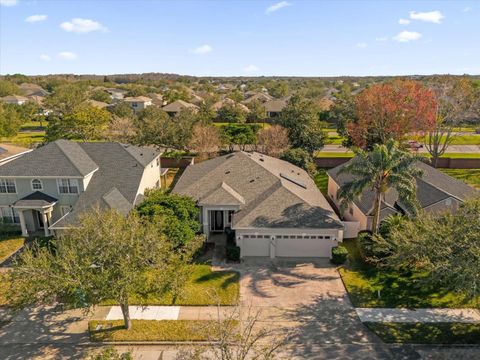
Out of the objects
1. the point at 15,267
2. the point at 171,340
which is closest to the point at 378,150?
the point at 171,340

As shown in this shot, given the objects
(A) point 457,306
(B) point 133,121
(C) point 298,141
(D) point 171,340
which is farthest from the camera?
(B) point 133,121

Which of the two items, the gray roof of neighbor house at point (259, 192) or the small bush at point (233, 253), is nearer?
the small bush at point (233, 253)

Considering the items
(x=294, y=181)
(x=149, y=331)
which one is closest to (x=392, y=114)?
(x=294, y=181)

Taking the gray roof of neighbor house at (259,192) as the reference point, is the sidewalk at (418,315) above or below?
below

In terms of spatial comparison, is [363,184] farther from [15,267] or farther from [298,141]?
[298,141]

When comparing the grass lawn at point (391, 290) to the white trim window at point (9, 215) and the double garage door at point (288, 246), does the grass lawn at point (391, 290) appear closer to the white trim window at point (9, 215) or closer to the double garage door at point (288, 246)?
the double garage door at point (288, 246)

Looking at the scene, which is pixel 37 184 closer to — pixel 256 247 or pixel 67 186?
pixel 67 186

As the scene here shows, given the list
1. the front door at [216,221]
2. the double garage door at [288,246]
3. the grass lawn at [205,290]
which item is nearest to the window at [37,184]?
the grass lawn at [205,290]
